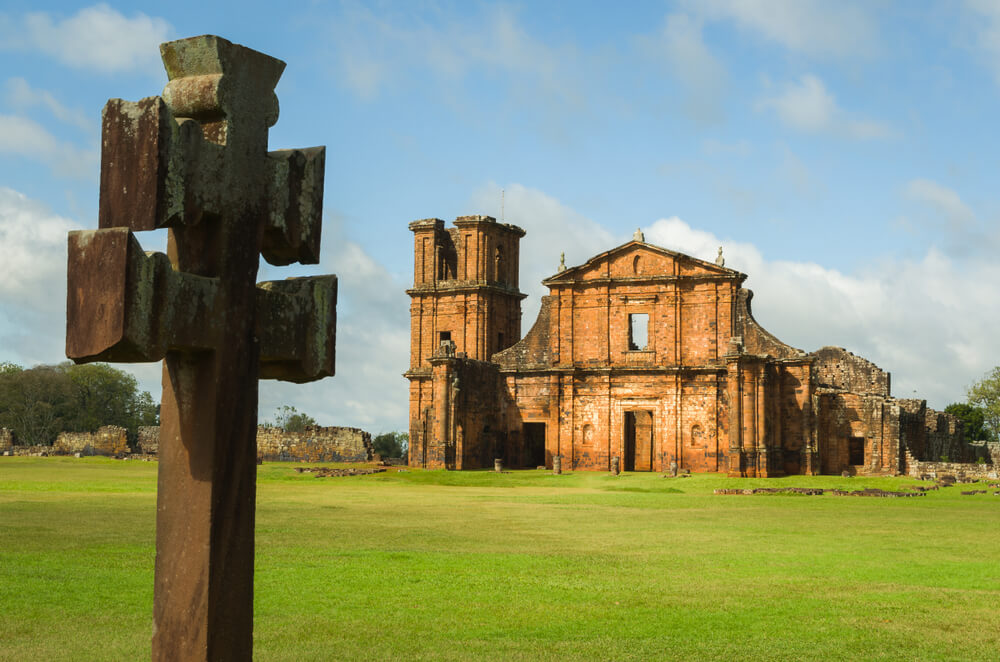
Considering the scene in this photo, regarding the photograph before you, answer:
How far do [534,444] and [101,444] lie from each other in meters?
26.4

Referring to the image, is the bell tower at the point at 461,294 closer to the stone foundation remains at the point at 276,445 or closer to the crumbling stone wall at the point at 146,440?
the stone foundation remains at the point at 276,445

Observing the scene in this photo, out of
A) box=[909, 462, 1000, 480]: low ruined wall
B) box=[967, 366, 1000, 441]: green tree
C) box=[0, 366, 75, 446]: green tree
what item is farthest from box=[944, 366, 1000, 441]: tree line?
box=[0, 366, 75, 446]: green tree

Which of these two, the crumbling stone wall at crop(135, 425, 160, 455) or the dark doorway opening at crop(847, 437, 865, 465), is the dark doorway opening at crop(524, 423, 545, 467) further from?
the crumbling stone wall at crop(135, 425, 160, 455)

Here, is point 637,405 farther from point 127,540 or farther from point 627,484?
point 127,540

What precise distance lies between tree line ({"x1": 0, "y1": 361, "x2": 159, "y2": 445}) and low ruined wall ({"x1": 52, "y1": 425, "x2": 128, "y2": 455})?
46.0ft

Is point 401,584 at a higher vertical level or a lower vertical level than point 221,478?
lower

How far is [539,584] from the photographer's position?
10344mm

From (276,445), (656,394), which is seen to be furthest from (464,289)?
(276,445)

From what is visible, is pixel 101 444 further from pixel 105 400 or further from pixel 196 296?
pixel 196 296

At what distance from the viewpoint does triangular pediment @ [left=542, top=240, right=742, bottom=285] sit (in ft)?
132

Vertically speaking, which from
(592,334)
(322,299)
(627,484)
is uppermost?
(592,334)

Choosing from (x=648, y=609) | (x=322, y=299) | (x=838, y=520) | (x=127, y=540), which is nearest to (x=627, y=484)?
(x=838, y=520)

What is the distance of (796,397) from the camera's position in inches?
1529

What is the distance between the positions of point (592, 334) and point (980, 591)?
3149 centimetres
